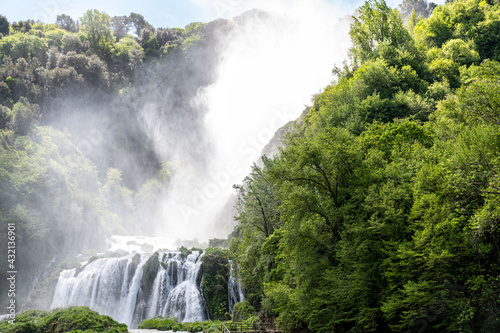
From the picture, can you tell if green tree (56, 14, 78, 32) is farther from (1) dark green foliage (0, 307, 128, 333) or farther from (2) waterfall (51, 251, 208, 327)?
(1) dark green foliage (0, 307, 128, 333)

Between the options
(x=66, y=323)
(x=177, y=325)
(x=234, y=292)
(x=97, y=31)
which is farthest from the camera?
(x=97, y=31)

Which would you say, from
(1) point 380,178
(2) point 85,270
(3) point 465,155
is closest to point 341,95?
(1) point 380,178

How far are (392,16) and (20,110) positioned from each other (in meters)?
77.0

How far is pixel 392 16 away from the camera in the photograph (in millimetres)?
51969

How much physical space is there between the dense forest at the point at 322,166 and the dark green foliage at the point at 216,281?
87 centimetres

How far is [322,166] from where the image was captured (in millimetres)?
21172

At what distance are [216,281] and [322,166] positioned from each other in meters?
28.1

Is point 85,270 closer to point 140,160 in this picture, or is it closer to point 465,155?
point 465,155

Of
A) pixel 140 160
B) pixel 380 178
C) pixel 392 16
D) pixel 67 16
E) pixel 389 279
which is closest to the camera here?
pixel 389 279

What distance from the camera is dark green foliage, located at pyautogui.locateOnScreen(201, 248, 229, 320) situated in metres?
40.9

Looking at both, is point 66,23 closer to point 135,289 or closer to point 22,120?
point 22,120

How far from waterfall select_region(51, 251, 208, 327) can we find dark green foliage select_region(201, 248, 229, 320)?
0.83m

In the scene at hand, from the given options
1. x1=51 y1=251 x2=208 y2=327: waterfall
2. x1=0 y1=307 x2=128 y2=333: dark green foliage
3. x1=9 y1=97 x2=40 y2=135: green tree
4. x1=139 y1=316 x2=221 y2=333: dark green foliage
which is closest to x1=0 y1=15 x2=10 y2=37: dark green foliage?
x1=9 y1=97 x2=40 y2=135: green tree

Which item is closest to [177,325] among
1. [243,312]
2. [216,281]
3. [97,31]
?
[243,312]
